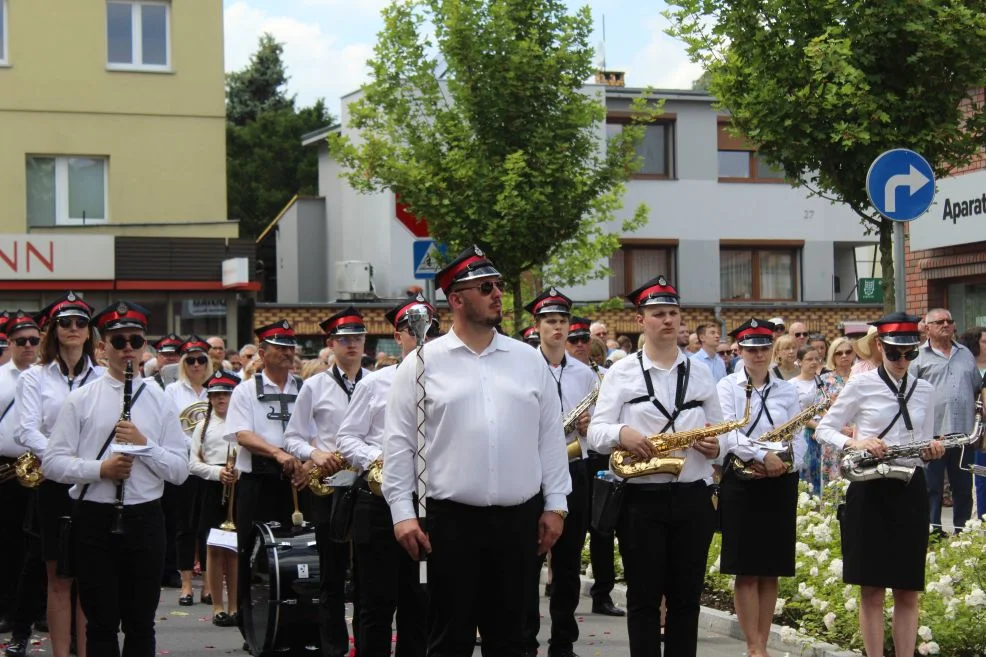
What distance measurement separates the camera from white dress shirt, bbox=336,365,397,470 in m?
8.58

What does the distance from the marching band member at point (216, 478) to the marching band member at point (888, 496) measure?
5240 millimetres

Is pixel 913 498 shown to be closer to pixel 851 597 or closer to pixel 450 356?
pixel 851 597

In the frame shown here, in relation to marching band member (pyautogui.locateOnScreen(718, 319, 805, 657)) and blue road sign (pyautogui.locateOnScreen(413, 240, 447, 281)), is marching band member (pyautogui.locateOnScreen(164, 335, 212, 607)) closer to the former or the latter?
blue road sign (pyautogui.locateOnScreen(413, 240, 447, 281))

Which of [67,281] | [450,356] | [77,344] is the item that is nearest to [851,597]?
[450,356]

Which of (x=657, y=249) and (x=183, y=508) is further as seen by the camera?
(x=657, y=249)

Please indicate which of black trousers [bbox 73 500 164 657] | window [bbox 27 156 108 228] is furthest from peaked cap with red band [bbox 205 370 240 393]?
window [bbox 27 156 108 228]

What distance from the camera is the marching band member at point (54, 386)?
8883 millimetres

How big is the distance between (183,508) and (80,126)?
1743cm

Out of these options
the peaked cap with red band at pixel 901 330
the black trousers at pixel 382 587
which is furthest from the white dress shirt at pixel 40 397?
the peaked cap with red band at pixel 901 330

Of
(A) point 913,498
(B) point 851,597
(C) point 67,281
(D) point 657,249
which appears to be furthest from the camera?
(D) point 657,249

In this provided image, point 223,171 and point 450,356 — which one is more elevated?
point 223,171

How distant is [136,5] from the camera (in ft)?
96.8

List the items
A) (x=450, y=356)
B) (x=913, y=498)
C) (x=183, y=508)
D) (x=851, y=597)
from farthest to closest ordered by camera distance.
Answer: (x=183, y=508), (x=851, y=597), (x=913, y=498), (x=450, y=356)

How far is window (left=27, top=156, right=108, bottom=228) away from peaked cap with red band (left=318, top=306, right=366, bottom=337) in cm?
2075
